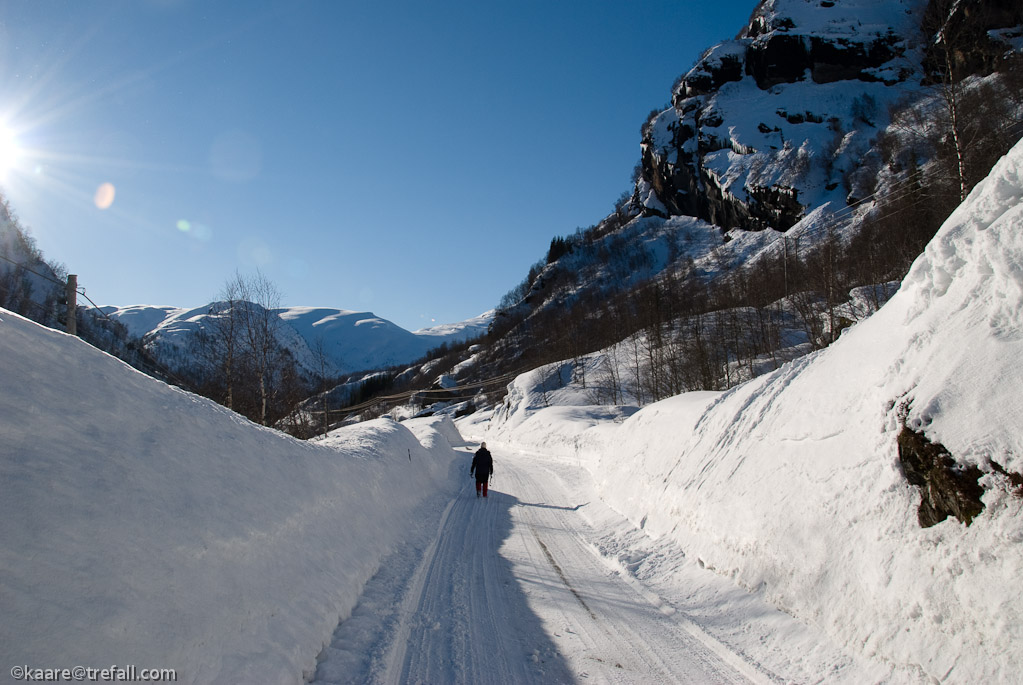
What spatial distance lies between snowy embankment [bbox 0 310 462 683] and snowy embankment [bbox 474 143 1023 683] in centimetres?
529

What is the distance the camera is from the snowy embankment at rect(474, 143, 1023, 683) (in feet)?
12.3

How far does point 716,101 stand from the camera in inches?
4766

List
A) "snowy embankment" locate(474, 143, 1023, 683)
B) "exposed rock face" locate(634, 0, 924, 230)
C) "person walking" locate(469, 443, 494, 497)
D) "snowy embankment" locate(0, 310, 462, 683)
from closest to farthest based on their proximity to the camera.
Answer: "snowy embankment" locate(0, 310, 462, 683), "snowy embankment" locate(474, 143, 1023, 683), "person walking" locate(469, 443, 494, 497), "exposed rock face" locate(634, 0, 924, 230)

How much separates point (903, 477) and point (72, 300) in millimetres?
13559

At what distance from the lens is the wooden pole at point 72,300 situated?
9266mm

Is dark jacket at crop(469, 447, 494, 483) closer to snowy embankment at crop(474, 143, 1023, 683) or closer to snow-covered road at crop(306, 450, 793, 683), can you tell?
snow-covered road at crop(306, 450, 793, 683)

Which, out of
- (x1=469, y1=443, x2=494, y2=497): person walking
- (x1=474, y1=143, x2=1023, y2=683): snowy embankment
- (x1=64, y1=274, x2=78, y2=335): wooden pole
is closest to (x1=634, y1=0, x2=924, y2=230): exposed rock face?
(x1=469, y1=443, x2=494, y2=497): person walking

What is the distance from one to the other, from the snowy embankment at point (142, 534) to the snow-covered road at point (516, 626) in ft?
1.95

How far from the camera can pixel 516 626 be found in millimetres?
5805

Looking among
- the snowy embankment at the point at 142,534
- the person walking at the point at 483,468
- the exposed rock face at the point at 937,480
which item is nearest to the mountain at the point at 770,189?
the exposed rock face at the point at 937,480

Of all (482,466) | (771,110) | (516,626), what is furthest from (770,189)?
(516,626)

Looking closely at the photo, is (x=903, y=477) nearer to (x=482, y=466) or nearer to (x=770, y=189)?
(x=482, y=466)

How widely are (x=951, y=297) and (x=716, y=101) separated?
455 ft

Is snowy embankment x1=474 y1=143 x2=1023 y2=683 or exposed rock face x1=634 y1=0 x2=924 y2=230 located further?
exposed rock face x1=634 y1=0 x2=924 y2=230
